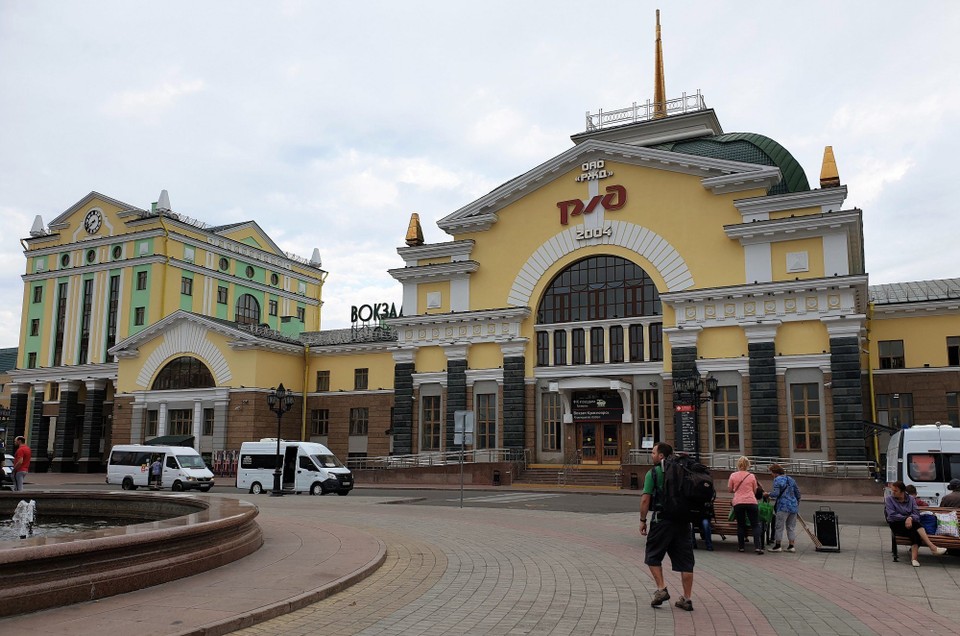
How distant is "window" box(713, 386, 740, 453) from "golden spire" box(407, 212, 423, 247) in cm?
1900

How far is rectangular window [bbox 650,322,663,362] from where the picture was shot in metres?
37.2

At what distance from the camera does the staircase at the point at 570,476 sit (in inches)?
1405

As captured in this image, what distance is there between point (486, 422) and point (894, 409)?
1955 cm

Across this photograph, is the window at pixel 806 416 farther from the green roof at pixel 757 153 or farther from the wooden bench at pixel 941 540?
the wooden bench at pixel 941 540

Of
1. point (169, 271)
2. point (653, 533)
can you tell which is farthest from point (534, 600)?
point (169, 271)

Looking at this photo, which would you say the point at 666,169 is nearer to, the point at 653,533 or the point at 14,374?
the point at 653,533

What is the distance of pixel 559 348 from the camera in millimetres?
39812

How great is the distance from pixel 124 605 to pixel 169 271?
52089mm

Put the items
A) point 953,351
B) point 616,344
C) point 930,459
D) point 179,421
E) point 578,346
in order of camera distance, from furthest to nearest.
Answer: point 179,421 → point 578,346 → point 616,344 → point 953,351 → point 930,459

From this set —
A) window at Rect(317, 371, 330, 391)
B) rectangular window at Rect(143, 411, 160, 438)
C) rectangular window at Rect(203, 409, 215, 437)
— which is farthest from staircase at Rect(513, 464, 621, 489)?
rectangular window at Rect(143, 411, 160, 438)

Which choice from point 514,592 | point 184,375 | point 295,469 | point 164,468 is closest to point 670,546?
point 514,592

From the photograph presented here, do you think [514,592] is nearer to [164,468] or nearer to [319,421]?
[164,468]

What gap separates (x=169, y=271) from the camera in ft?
187

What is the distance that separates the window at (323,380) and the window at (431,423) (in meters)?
8.97
